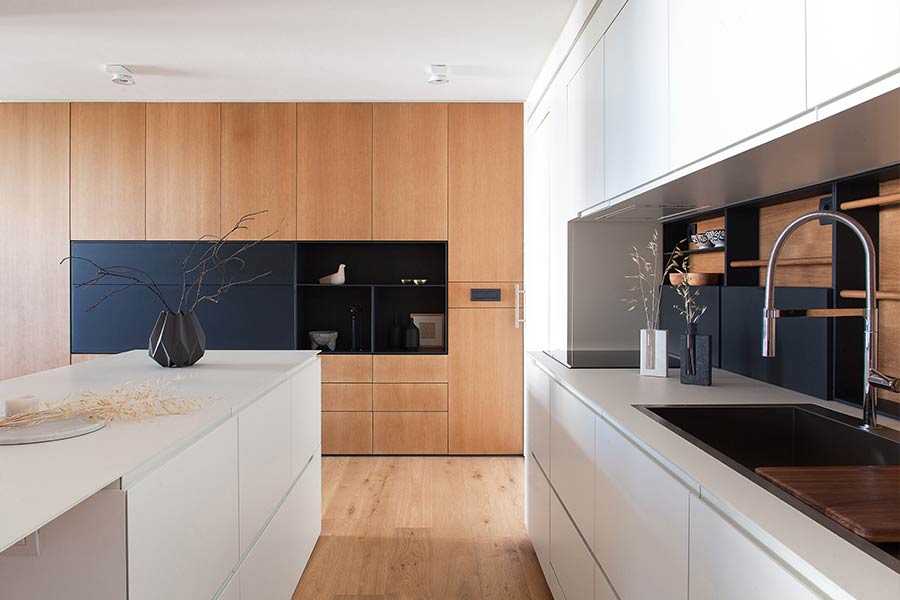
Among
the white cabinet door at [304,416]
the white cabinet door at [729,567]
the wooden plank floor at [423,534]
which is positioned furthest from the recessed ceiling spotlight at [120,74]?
the white cabinet door at [729,567]

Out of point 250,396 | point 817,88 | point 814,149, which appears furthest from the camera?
point 250,396

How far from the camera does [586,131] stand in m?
2.75

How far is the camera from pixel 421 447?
4.91 m

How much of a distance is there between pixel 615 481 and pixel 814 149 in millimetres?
899

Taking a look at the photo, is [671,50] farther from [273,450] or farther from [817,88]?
[273,450]

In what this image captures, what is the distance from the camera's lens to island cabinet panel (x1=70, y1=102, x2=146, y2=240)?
483cm

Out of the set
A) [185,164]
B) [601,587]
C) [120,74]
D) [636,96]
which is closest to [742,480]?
[601,587]

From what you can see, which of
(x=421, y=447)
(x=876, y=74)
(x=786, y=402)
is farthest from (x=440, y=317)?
(x=876, y=74)

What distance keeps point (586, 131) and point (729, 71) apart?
126 cm

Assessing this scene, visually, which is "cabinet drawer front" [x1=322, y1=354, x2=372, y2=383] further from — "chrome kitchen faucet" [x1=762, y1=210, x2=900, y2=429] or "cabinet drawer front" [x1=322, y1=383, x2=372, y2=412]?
"chrome kitchen faucet" [x1=762, y1=210, x2=900, y2=429]

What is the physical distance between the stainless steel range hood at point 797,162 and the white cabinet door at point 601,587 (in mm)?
1092

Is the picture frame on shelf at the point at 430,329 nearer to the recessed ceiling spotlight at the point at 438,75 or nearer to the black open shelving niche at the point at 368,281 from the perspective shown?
the black open shelving niche at the point at 368,281

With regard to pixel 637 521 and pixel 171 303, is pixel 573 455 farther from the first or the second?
pixel 171 303

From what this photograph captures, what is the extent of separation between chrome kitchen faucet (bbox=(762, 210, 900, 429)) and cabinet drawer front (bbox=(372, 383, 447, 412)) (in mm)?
3548
